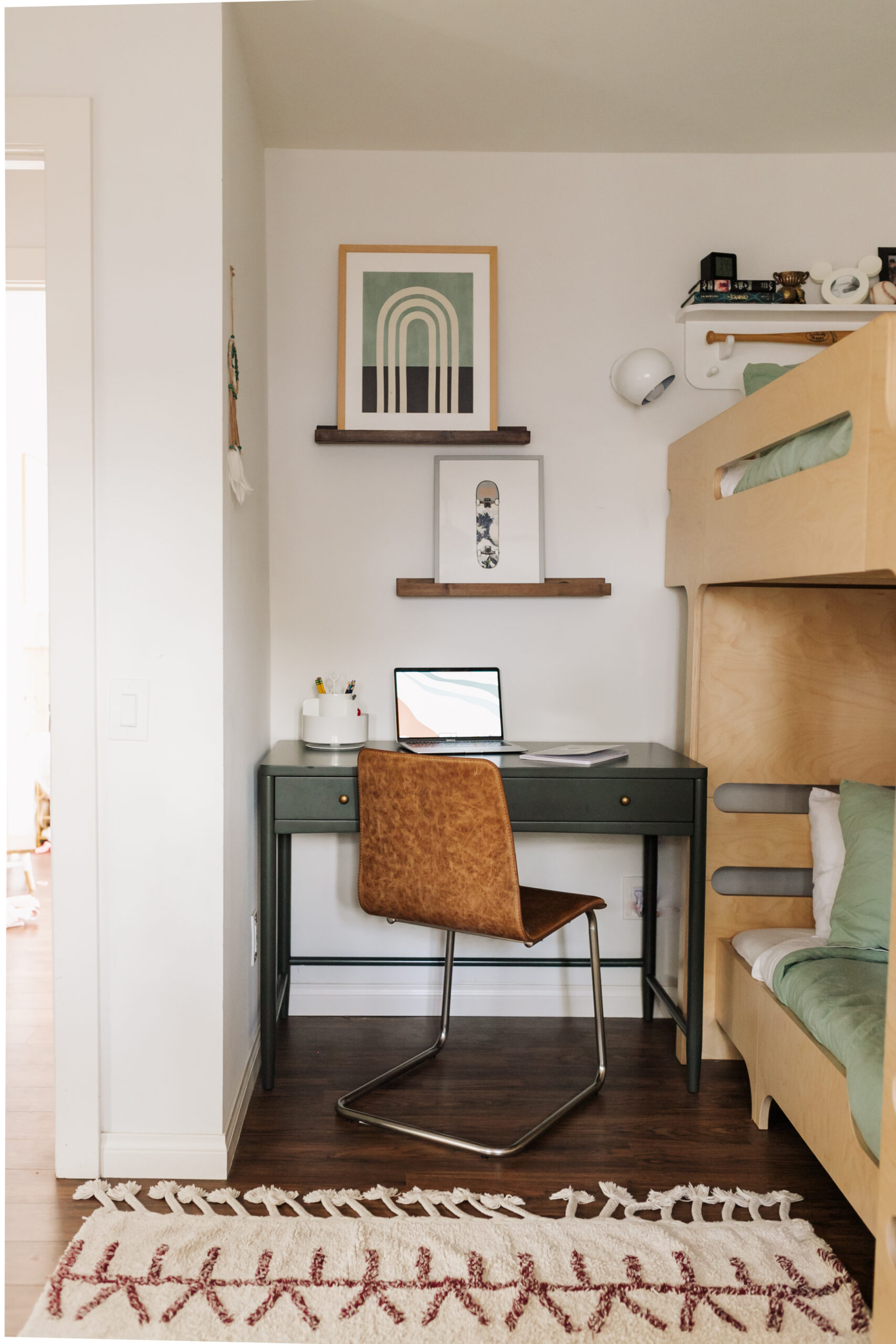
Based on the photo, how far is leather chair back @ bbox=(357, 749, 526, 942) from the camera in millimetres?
2039

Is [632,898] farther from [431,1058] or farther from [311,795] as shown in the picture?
[311,795]

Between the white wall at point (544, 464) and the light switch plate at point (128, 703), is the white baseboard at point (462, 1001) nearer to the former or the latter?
the white wall at point (544, 464)

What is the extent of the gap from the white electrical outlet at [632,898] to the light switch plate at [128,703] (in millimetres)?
1545

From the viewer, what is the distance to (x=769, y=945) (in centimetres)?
235

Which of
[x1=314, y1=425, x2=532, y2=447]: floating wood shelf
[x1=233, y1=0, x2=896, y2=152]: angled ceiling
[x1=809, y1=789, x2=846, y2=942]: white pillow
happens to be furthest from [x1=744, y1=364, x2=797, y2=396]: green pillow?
[x1=809, y1=789, x2=846, y2=942]: white pillow

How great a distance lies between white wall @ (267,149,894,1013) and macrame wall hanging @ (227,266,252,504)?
60 cm

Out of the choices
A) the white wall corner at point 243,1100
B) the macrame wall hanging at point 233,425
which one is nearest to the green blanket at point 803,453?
the macrame wall hanging at point 233,425

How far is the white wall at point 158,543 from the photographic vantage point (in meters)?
1.90

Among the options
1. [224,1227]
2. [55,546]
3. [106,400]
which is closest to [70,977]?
[224,1227]

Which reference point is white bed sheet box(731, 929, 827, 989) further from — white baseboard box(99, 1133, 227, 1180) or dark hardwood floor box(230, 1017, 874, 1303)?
white baseboard box(99, 1133, 227, 1180)

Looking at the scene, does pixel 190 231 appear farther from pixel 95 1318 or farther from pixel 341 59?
pixel 95 1318

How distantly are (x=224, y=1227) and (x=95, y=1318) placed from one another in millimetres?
277

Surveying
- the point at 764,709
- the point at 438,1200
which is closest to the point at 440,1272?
the point at 438,1200

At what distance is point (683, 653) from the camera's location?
9.21ft
